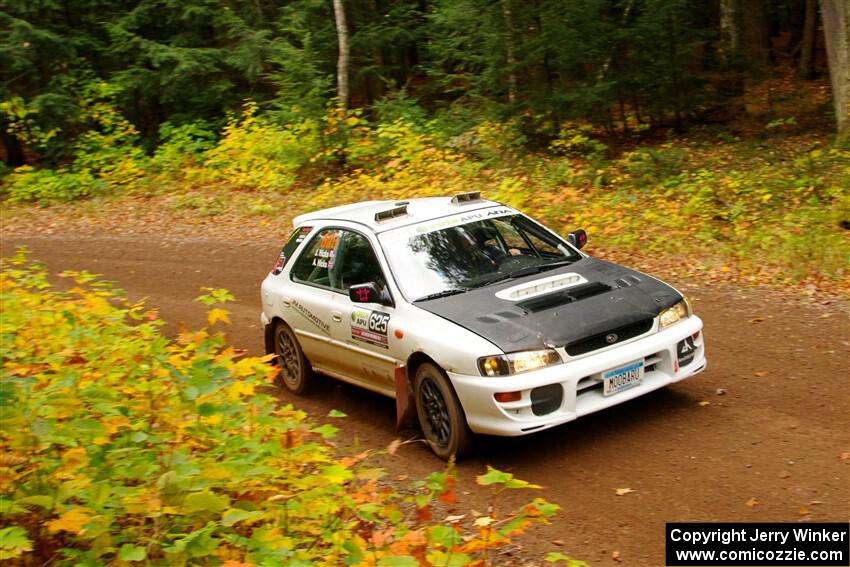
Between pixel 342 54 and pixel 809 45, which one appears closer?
pixel 342 54

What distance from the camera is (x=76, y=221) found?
2075cm

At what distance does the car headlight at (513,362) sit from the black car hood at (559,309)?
0.05m

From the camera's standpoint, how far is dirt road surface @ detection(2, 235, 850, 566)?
5637 millimetres

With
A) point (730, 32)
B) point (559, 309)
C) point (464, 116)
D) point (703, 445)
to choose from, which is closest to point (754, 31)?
point (730, 32)

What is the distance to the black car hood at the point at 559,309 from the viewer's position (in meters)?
6.65

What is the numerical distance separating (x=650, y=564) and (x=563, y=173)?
12.4 metres

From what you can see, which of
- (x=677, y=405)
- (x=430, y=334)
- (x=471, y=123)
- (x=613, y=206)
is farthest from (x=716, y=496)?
(x=471, y=123)

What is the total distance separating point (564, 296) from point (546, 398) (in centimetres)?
102

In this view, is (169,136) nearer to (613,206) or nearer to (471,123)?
(471,123)

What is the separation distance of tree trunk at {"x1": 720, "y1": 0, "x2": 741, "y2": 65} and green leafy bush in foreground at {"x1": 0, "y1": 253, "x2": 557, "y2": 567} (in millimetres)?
16234

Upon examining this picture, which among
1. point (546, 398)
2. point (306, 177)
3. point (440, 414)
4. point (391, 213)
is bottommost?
point (440, 414)

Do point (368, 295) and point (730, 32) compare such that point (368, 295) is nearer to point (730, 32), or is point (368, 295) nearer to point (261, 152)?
point (261, 152)

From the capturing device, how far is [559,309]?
22.9ft

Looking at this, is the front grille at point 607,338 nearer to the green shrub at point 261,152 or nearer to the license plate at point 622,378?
the license plate at point 622,378
